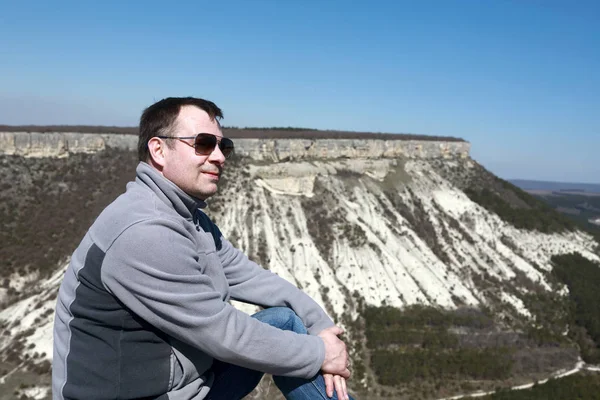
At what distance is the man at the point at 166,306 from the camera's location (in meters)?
2.78

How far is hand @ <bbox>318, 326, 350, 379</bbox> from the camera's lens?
3.29m

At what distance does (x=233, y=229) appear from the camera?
119ft

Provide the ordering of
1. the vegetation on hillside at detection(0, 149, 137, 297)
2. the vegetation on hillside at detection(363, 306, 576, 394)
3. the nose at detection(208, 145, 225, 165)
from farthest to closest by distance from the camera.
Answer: the vegetation on hillside at detection(0, 149, 137, 297) < the vegetation on hillside at detection(363, 306, 576, 394) < the nose at detection(208, 145, 225, 165)

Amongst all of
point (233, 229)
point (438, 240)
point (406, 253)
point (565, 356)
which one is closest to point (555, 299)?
point (565, 356)

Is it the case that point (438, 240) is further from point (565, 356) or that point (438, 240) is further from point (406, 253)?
point (565, 356)

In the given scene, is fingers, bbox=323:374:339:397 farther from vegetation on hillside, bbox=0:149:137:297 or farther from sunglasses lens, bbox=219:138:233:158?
vegetation on hillside, bbox=0:149:137:297

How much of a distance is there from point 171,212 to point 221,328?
85 centimetres

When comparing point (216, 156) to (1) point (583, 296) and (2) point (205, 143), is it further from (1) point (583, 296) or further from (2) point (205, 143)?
(1) point (583, 296)

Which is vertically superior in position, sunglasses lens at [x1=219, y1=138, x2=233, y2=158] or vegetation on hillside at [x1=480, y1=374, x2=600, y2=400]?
sunglasses lens at [x1=219, y1=138, x2=233, y2=158]

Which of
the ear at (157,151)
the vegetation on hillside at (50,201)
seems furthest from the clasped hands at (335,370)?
the vegetation on hillside at (50,201)

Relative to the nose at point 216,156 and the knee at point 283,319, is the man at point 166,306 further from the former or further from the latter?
the knee at point 283,319

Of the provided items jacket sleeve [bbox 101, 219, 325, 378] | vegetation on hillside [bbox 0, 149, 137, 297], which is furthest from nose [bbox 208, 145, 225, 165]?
vegetation on hillside [bbox 0, 149, 137, 297]

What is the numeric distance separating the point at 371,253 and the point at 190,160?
119 ft

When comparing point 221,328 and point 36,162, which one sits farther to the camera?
point 36,162
